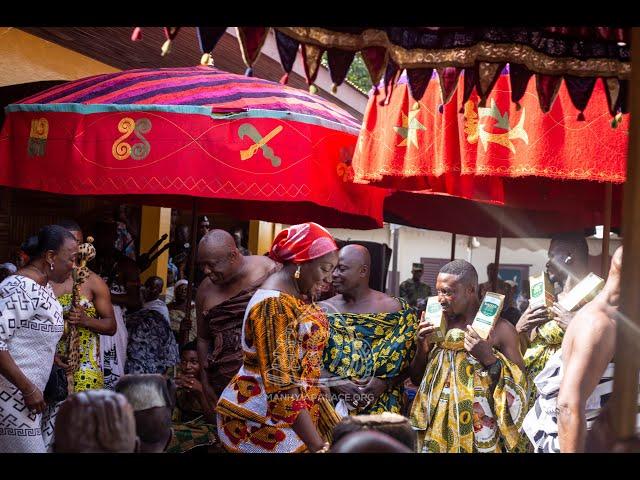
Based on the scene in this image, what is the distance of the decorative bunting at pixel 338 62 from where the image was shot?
135 inches

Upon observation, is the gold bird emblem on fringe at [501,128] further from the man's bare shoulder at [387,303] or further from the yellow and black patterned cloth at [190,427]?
the yellow and black patterned cloth at [190,427]

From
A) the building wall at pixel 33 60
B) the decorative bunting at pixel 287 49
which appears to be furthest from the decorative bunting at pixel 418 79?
the building wall at pixel 33 60

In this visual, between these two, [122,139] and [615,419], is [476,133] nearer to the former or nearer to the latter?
[122,139]

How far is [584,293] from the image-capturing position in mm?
4789

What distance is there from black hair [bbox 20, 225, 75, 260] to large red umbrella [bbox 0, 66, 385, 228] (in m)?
0.26

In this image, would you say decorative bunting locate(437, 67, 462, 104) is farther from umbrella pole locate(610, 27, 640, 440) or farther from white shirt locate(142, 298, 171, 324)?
white shirt locate(142, 298, 171, 324)

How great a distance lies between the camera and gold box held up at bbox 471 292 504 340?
488cm

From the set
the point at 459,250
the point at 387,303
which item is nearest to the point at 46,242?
the point at 387,303

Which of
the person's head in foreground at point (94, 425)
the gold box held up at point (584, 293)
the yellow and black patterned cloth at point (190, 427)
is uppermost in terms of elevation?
the gold box held up at point (584, 293)

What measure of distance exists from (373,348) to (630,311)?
295cm

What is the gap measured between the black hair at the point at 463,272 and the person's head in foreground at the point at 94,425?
9.64 feet

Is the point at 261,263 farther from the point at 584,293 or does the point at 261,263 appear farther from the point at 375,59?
the point at 375,59

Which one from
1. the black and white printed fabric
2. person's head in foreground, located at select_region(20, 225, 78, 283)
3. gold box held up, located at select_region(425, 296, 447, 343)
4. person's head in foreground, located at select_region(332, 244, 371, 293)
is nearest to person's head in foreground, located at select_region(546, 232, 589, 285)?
gold box held up, located at select_region(425, 296, 447, 343)
